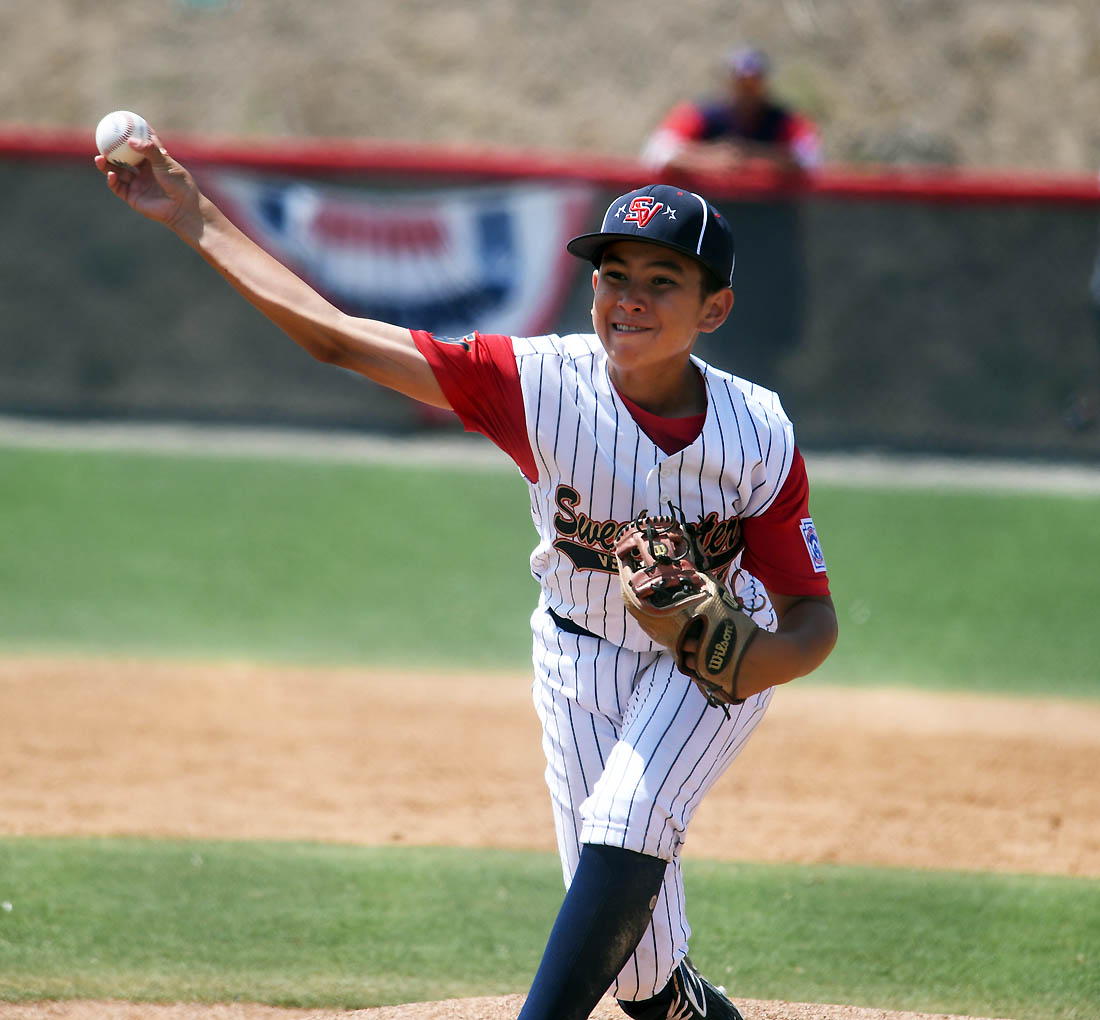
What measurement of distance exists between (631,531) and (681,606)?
0.60 ft

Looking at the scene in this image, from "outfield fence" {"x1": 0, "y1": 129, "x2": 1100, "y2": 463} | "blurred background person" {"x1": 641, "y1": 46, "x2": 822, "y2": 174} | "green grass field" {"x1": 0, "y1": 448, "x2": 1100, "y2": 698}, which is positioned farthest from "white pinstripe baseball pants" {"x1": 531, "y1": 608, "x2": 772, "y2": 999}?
"blurred background person" {"x1": 641, "y1": 46, "x2": 822, "y2": 174}

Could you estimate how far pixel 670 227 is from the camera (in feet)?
8.76

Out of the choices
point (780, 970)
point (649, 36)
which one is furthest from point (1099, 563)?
point (649, 36)

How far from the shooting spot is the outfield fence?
9.46m

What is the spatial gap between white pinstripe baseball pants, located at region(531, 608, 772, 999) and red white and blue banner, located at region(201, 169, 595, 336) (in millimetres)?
6867

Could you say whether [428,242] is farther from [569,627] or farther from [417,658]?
[569,627]

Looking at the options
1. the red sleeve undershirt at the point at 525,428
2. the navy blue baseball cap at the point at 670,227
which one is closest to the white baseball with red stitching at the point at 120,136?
the red sleeve undershirt at the point at 525,428

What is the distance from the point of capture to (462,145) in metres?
14.4

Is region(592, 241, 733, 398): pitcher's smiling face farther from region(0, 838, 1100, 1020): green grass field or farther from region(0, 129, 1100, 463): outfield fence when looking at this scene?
region(0, 129, 1100, 463): outfield fence

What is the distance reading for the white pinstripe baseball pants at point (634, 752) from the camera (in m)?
2.63

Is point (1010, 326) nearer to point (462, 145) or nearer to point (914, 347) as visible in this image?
point (914, 347)

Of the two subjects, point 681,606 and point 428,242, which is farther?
point 428,242

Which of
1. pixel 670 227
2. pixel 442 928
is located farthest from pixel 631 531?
pixel 442 928

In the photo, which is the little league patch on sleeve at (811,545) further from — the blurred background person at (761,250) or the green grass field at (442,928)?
the blurred background person at (761,250)
